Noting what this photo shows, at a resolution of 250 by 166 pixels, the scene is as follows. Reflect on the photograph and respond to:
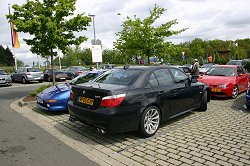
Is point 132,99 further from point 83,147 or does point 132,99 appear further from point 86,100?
point 83,147

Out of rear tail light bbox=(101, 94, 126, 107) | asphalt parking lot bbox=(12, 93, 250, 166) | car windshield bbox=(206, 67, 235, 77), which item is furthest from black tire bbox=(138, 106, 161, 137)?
car windshield bbox=(206, 67, 235, 77)

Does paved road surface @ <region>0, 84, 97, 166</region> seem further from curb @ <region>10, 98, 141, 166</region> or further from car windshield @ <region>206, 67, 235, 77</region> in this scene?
car windshield @ <region>206, 67, 235, 77</region>

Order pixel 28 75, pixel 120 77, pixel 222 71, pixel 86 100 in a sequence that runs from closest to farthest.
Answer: pixel 86 100 → pixel 120 77 → pixel 222 71 → pixel 28 75

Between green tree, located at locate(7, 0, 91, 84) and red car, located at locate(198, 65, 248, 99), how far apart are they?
6.40 m

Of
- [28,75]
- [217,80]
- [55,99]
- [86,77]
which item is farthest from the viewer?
[28,75]

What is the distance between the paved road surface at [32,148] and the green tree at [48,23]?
4924 mm

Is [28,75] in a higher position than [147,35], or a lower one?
lower

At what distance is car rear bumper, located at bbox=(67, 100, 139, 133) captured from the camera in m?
4.26

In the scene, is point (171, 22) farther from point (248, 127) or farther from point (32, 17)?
point (248, 127)

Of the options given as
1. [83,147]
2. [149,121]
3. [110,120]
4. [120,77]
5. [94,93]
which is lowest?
[83,147]

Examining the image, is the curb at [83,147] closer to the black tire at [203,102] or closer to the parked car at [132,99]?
the parked car at [132,99]

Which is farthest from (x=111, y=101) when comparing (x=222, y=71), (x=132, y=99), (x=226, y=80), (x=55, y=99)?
(x=222, y=71)

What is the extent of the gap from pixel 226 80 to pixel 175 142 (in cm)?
Result: 563

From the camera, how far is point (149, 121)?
4.96 meters
